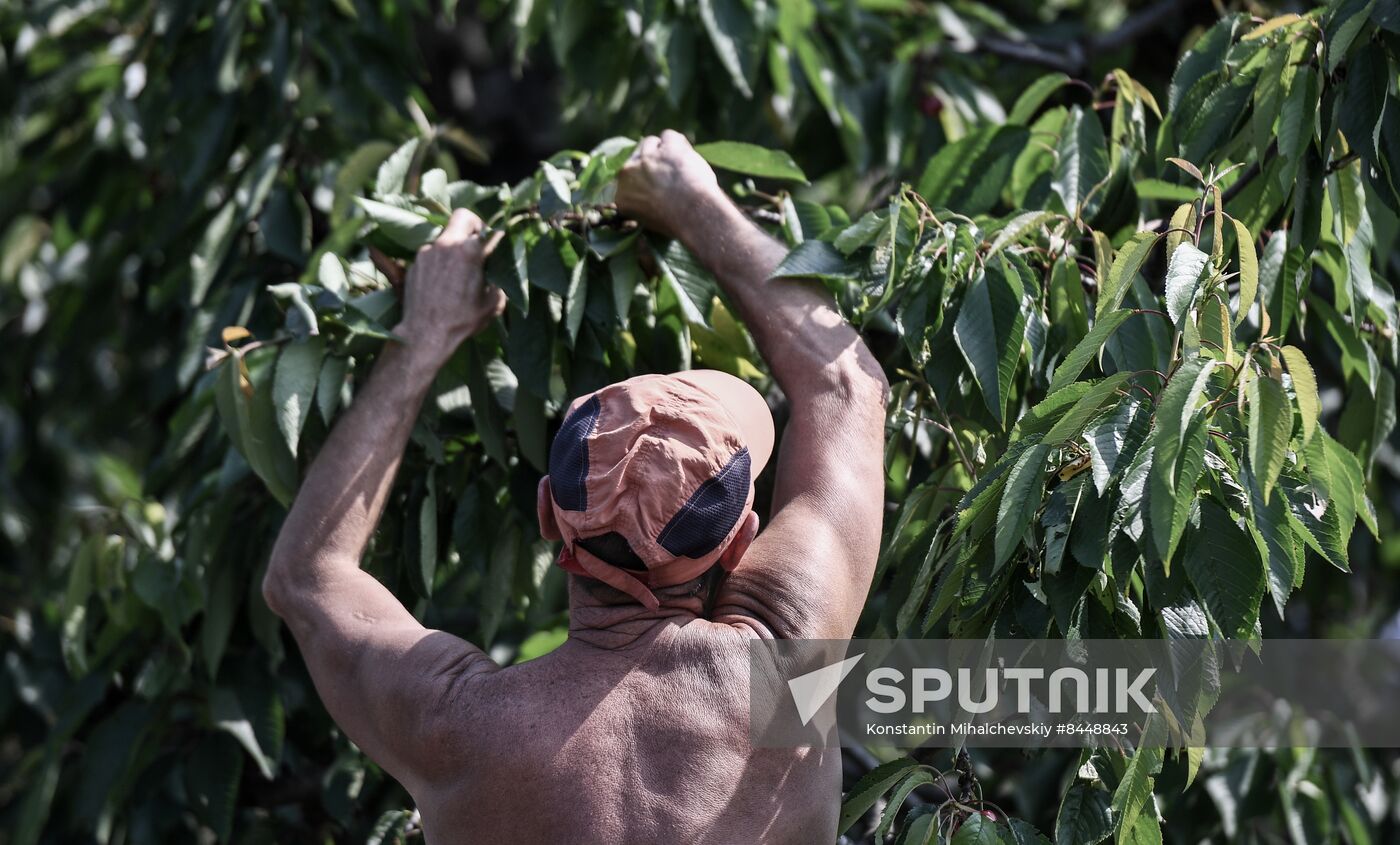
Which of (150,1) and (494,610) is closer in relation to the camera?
(494,610)

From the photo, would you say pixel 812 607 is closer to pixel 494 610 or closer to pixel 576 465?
pixel 576 465

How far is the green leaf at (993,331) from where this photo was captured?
199cm

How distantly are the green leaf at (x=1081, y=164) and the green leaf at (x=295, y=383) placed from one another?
1140mm

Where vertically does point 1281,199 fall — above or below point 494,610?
above

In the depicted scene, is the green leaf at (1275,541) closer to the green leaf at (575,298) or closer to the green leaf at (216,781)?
the green leaf at (575,298)

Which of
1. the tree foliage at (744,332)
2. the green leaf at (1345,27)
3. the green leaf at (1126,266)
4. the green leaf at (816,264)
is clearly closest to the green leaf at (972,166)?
the tree foliage at (744,332)

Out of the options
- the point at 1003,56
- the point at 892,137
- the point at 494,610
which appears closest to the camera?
the point at 494,610

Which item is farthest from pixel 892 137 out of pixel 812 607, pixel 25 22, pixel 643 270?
pixel 25 22

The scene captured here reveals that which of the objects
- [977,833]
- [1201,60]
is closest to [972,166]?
[1201,60]

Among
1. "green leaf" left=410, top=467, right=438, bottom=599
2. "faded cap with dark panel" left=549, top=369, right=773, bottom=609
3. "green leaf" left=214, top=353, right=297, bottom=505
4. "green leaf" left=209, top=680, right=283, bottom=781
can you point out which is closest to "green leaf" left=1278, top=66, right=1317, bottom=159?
"faded cap with dark panel" left=549, top=369, right=773, bottom=609

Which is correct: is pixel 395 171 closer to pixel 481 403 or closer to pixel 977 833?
pixel 481 403

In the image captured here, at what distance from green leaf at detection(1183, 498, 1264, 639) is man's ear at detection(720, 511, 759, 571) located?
1.57 ft

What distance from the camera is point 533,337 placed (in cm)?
231

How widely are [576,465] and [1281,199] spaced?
1135 mm
